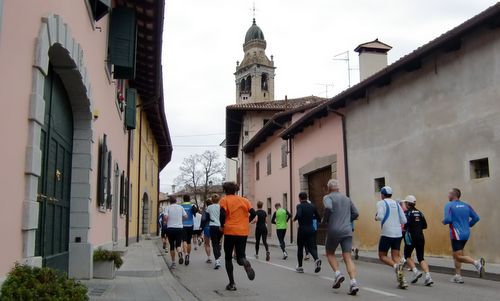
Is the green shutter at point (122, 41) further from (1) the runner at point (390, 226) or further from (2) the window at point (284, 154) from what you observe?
(2) the window at point (284, 154)

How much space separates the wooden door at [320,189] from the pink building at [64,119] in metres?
9.10

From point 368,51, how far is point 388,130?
7697mm

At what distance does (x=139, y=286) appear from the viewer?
9.36 metres

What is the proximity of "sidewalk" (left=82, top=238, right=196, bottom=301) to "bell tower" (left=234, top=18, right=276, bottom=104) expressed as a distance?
277ft

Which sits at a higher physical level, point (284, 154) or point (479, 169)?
point (284, 154)

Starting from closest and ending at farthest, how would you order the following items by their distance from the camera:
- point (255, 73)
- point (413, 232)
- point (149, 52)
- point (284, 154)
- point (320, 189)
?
point (413, 232)
point (149, 52)
point (320, 189)
point (284, 154)
point (255, 73)

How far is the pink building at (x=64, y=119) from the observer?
525 centimetres

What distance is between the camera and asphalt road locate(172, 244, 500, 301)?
836 centimetres

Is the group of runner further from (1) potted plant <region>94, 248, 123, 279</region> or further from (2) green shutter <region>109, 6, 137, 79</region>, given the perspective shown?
(2) green shutter <region>109, 6, 137, 79</region>

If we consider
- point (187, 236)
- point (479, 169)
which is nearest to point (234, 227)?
point (187, 236)

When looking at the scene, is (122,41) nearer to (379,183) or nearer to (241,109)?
(379,183)

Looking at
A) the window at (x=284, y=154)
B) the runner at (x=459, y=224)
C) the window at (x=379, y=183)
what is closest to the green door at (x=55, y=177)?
the runner at (x=459, y=224)

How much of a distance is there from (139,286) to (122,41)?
572 cm

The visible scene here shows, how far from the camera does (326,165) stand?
888 inches
